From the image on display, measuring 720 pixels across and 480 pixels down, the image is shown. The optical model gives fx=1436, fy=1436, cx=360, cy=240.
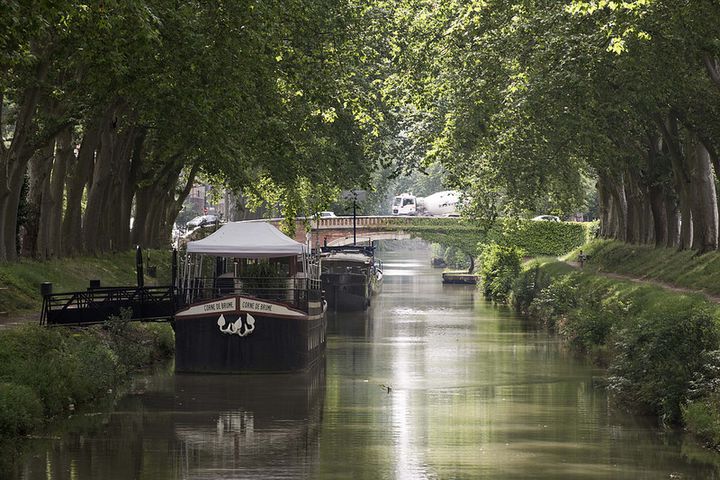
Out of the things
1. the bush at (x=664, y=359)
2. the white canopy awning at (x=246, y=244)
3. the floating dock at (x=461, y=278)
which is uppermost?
the white canopy awning at (x=246, y=244)

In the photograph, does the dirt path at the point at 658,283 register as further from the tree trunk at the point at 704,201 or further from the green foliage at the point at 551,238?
the green foliage at the point at 551,238

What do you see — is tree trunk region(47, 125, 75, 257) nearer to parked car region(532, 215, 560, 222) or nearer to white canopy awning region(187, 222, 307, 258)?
white canopy awning region(187, 222, 307, 258)

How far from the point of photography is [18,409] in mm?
26703

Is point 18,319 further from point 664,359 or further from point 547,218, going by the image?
point 547,218

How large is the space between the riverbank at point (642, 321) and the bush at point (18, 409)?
41.9ft

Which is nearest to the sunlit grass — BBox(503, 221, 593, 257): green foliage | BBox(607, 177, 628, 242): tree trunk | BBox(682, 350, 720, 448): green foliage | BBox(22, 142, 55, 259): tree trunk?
BBox(607, 177, 628, 242): tree trunk

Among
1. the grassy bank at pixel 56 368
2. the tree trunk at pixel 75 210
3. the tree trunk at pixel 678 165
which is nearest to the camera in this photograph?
the grassy bank at pixel 56 368

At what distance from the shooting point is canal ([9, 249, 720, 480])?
1011 inches

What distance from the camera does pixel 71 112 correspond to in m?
42.8

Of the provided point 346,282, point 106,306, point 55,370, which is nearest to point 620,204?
point 346,282

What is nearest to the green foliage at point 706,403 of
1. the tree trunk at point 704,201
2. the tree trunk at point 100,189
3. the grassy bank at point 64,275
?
the grassy bank at point 64,275

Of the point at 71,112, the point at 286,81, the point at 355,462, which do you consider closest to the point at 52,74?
the point at 71,112

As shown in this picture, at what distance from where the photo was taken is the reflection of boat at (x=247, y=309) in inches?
1503

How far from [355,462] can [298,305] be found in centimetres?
1426
